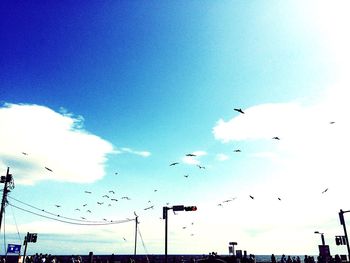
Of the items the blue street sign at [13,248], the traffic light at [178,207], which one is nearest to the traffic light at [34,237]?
the blue street sign at [13,248]

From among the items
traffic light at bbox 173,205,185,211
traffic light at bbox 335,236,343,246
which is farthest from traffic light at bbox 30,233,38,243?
traffic light at bbox 335,236,343,246

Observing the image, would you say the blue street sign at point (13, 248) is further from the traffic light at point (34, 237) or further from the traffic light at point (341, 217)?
the traffic light at point (341, 217)

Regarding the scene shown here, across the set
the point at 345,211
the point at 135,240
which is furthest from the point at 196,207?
the point at 135,240

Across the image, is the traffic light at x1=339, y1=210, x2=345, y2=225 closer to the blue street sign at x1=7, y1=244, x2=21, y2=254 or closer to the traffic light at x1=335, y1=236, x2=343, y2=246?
the traffic light at x1=335, y1=236, x2=343, y2=246


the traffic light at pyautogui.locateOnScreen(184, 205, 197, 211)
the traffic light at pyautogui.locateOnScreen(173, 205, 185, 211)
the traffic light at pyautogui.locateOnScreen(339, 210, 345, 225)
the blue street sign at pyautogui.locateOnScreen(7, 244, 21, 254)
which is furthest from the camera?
the traffic light at pyautogui.locateOnScreen(339, 210, 345, 225)

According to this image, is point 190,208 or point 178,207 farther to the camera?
point 178,207

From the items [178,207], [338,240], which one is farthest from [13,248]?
[338,240]

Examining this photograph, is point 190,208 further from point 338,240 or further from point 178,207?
point 338,240

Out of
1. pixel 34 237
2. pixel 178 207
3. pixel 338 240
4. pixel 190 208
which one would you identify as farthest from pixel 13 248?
pixel 338 240

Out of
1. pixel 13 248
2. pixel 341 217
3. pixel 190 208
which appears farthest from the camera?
pixel 341 217

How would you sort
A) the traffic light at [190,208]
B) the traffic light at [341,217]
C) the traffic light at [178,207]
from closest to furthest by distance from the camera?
the traffic light at [190,208], the traffic light at [178,207], the traffic light at [341,217]

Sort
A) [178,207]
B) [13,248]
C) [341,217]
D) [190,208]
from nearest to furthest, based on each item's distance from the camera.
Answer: [190,208] → [178,207] → [13,248] → [341,217]

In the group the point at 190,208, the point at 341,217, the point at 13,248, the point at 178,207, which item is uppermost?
the point at 178,207

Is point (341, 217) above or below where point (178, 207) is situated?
below
